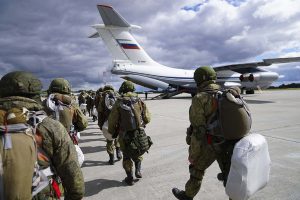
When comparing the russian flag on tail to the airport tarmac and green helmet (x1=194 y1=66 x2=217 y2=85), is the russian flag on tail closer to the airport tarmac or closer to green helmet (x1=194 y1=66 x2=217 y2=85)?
the airport tarmac

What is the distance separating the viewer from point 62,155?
2.07 meters

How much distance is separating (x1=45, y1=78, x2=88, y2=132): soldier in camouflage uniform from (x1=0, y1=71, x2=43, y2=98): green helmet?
2063 mm

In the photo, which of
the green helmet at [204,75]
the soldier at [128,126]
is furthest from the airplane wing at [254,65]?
the green helmet at [204,75]

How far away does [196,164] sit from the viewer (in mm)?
3389

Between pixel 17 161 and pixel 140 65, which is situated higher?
pixel 140 65

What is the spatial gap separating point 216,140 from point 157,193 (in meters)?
1.51

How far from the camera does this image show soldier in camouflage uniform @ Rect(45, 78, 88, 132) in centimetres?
412

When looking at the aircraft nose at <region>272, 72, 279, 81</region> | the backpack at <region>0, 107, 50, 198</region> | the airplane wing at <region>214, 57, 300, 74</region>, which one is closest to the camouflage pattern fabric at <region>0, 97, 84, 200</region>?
the backpack at <region>0, 107, 50, 198</region>

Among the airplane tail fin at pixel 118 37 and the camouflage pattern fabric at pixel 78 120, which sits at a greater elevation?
the airplane tail fin at pixel 118 37

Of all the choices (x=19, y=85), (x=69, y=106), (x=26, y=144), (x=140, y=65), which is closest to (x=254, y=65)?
(x=140, y=65)

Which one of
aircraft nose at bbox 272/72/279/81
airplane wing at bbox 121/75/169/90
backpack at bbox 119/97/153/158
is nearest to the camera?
backpack at bbox 119/97/153/158

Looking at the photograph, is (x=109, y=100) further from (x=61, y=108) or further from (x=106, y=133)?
(x=61, y=108)

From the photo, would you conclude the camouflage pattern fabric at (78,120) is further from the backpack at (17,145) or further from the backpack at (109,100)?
the backpack at (17,145)

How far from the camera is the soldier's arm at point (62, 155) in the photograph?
1994mm
